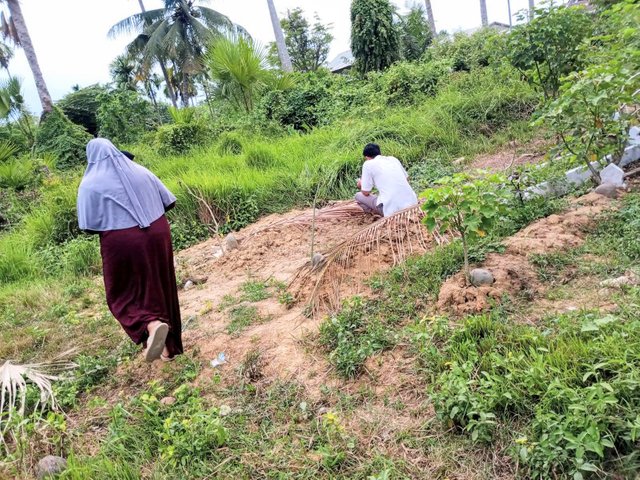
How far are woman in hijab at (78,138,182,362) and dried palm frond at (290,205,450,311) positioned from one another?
1049mm

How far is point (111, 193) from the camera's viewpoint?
8.88 feet

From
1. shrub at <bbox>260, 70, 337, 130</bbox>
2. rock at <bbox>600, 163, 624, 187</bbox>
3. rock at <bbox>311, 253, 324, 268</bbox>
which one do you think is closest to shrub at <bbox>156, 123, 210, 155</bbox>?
shrub at <bbox>260, 70, 337, 130</bbox>

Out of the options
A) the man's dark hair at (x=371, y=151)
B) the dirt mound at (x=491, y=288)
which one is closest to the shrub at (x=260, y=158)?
the man's dark hair at (x=371, y=151)

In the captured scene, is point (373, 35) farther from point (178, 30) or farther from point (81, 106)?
point (81, 106)

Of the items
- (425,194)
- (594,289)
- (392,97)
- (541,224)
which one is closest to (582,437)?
(594,289)

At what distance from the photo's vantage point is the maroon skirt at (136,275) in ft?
9.05

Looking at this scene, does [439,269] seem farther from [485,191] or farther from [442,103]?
[442,103]

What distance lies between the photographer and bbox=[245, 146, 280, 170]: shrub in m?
7.72

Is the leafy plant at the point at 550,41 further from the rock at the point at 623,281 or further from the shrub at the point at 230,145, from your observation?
the shrub at the point at 230,145

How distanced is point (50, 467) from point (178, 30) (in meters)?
20.1

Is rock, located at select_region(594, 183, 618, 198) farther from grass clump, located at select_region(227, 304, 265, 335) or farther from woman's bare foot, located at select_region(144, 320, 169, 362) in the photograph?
woman's bare foot, located at select_region(144, 320, 169, 362)

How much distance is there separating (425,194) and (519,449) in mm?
1469

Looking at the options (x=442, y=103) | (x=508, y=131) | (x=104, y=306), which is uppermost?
(x=442, y=103)

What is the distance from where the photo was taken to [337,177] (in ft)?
22.1
